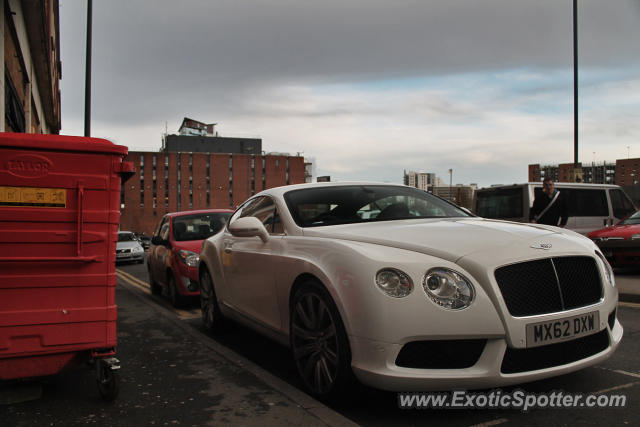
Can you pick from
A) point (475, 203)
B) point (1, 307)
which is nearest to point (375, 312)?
point (1, 307)

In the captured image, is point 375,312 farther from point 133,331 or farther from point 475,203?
point 475,203

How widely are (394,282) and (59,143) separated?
2249 millimetres

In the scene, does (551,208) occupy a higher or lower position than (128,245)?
higher

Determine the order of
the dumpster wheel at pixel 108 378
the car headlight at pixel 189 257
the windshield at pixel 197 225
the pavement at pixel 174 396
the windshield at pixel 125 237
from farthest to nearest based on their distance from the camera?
the windshield at pixel 125 237 → the windshield at pixel 197 225 → the car headlight at pixel 189 257 → the dumpster wheel at pixel 108 378 → the pavement at pixel 174 396

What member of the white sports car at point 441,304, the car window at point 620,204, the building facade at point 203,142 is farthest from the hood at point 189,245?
the building facade at point 203,142

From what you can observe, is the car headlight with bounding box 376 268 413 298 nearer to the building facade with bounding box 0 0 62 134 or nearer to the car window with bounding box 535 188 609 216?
the building facade with bounding box 0 0 62 134

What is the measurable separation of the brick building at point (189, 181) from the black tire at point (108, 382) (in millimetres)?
98460

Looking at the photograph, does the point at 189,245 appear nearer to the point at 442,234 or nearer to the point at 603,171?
the point at 442,234

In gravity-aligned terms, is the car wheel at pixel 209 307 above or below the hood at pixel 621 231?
below

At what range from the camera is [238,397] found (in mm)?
3557

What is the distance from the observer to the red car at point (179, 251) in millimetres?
7859

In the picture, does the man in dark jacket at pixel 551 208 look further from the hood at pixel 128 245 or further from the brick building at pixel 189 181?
the brick building at pixel 189 181

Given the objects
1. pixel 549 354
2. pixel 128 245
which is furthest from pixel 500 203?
pixel 128 245

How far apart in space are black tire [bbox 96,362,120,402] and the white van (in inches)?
405
